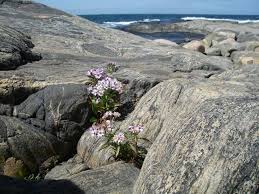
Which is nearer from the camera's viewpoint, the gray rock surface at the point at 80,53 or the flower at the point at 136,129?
the flower at the point at 136,129

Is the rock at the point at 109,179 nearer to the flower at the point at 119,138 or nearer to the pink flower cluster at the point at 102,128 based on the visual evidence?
the flower at the point at 119,138

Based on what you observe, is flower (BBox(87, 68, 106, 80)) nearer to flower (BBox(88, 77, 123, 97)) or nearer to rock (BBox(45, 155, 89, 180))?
flower (BBox(88, 77, 123, 97))

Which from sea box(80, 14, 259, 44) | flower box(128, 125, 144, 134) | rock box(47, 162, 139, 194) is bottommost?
sea box(80, 14, 259, 44)

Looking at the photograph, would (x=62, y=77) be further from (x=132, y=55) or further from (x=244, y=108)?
(x=244, y=108)

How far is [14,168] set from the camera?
7.93 m

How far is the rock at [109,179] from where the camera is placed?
Result: 632 centimetres

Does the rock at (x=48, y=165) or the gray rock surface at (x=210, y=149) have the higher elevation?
the gray rock surface at (x=210, y=149)

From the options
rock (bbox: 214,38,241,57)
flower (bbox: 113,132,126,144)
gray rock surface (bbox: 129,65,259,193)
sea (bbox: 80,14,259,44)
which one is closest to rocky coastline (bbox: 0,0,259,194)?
gray rock surface (bbox: 129,65,259,193)

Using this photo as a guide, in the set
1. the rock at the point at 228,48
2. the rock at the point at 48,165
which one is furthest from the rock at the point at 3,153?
the rock at the point at 228,48

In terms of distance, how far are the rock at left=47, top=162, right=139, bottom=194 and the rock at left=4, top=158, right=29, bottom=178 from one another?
1374 millimetres

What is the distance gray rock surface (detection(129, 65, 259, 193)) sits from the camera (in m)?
4.75

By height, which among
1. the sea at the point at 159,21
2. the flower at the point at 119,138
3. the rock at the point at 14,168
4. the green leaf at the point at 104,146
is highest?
A: the flower at the point at 119,138

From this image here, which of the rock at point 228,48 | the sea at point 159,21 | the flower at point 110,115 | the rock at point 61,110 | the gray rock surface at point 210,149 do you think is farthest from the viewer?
the sea at point 159,21

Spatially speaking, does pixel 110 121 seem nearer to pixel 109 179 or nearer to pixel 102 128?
pixel 102 128
